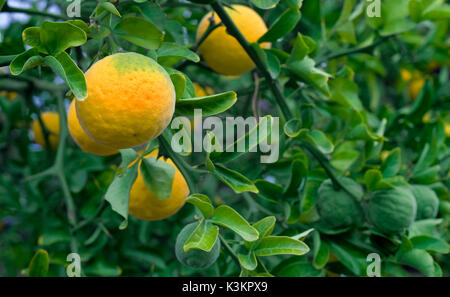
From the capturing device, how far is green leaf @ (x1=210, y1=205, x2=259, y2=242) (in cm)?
78

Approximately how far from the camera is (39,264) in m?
0.95

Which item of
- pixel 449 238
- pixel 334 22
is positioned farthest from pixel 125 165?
→ pixel 449 238

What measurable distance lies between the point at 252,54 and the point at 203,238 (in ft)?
1.38

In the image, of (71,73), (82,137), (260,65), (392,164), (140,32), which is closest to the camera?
(71,73)

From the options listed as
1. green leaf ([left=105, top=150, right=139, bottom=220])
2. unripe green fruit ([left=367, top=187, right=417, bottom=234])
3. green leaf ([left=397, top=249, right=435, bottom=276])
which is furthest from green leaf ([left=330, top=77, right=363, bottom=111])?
green leaf ([left=105, top=150, right=139, bottom=220])

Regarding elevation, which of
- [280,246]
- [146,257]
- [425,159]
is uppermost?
[280,246]

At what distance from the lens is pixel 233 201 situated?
150 cm

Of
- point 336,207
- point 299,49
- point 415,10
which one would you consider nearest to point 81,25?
point 299,49

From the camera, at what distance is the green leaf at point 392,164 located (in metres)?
1.15

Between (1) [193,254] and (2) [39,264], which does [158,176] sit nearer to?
(1) [193,254]

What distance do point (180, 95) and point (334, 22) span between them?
2.53ft

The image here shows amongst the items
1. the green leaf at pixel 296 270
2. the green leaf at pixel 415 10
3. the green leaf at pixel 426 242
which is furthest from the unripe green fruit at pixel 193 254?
the green leaf at pixel 415 10

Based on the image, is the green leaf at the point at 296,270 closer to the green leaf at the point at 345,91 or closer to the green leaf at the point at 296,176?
the green leaf at the point at 296,176

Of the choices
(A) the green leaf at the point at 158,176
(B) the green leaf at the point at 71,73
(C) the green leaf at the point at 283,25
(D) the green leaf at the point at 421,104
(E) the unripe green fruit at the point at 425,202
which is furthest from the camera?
(D) the green leaf at the point at 421,104
